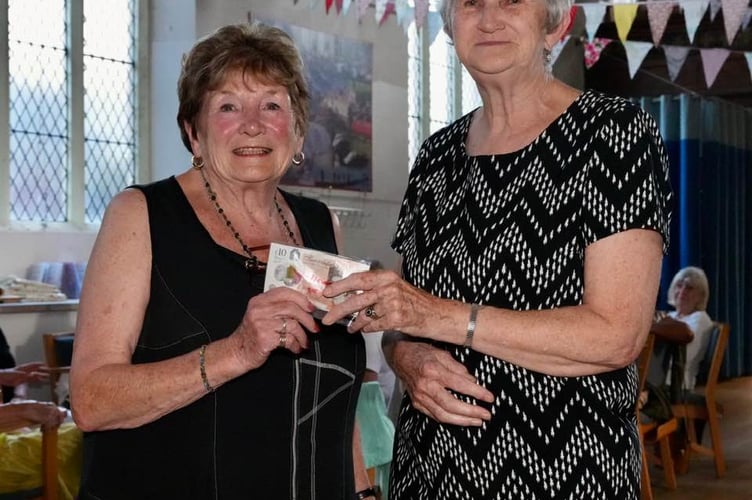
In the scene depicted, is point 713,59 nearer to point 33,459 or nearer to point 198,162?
point 33,459

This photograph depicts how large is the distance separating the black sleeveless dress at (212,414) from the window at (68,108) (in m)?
4.55

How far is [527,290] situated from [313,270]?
366mm

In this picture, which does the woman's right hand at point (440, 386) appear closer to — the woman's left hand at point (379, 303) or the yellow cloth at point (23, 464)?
the woman's left hand at point (379, 303)

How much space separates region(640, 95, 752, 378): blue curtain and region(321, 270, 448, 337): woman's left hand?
988 centimetres

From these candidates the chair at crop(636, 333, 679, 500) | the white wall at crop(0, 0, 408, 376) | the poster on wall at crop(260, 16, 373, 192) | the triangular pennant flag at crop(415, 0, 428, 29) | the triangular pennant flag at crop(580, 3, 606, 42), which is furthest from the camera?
the poster on wall at crop(260, 16, 373, 192)

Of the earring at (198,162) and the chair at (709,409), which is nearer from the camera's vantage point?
the earring at (198,162)

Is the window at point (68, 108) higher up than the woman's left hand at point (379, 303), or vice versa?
the window at point (68, 108)

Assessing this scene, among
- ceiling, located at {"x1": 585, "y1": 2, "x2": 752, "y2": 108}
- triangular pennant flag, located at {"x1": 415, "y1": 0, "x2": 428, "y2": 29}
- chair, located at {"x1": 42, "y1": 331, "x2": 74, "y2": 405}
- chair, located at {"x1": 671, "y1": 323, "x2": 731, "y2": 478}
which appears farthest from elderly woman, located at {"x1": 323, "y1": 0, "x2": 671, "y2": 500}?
ceiling, located at {"x1": 585, "y1": 2, "x2": 752, "y2": 108}

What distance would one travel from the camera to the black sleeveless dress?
170 centimetres

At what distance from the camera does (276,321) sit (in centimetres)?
156

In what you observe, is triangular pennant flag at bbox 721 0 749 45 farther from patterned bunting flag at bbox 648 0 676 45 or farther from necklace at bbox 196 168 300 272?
necklace at bbox 196 168 300 272

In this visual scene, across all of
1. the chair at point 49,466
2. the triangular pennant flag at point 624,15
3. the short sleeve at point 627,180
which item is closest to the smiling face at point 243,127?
the short sleeve at point 627,180

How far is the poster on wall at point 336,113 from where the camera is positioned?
774 cm

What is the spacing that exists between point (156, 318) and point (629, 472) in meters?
0.83
